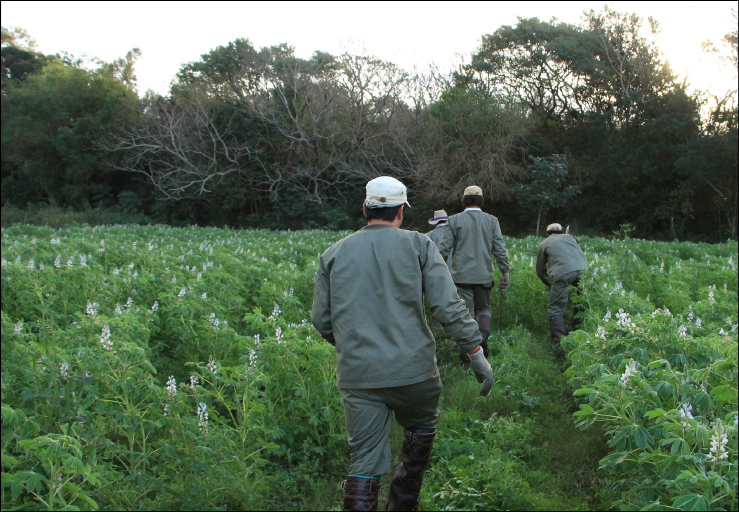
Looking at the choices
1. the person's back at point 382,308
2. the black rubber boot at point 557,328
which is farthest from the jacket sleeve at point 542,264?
the person's back at point 382,308

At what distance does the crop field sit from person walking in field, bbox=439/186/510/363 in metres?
0.80

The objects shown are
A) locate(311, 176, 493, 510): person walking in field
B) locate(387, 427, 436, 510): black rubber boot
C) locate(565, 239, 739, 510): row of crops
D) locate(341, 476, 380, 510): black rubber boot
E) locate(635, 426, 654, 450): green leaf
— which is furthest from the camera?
locate(387, 427, 436, 510): black rubber boot

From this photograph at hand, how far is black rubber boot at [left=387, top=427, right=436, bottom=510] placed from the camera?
3.43m

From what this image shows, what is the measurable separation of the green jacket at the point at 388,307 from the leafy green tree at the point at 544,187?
87.5 ft

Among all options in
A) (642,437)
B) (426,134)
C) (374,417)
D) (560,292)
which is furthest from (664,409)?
(426,134)

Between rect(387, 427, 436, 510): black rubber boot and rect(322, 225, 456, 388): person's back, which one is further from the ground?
rect(322, 225, 456, 388): person's back

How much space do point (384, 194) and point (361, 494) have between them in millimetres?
1650

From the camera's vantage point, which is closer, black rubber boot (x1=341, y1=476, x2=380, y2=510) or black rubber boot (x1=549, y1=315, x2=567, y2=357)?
black rubber boot (x1=341, y1=476, x2=380, y2=510)

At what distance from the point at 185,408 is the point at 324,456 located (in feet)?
4.35

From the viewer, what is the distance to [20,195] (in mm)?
47250

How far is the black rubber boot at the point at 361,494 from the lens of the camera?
10.0 feet

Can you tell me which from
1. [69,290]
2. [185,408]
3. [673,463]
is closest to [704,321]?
[673,463]

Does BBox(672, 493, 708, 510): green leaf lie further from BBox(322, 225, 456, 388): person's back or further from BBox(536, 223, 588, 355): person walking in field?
BBox(536, 223, 588, 355): person walking in field

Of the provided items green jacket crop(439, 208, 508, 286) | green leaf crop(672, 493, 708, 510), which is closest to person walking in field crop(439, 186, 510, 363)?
green jacket crop(439, 208, 508, 286)
